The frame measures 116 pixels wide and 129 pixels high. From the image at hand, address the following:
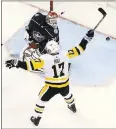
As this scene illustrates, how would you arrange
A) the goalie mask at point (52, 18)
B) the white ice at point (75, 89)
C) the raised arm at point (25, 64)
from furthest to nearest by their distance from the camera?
the white ice at point (75, 89) < the goalie mask at point (52, 18) < the raised arm at point (25, 64)

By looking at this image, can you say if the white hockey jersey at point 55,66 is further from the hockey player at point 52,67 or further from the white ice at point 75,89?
the white ice at point 75,89

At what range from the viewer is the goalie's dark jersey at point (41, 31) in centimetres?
285

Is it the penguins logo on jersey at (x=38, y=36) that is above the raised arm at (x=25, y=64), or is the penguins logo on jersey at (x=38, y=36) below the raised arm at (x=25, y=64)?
above

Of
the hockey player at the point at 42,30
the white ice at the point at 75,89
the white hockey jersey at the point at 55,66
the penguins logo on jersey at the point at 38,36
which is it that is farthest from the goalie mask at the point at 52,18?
the white ice at the point at 75,89

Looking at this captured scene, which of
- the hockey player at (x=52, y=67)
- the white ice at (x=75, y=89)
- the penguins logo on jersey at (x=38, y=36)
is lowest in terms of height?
the white ice at (x=75, y=89)

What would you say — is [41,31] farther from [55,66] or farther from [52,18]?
[55,66]

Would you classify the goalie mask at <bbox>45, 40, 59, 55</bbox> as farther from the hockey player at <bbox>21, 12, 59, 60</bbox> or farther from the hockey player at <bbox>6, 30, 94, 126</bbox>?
the hockey player at <bbox>21, 12, 59, 60</bbox>

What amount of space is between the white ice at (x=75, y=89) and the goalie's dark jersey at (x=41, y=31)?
1.88 feet

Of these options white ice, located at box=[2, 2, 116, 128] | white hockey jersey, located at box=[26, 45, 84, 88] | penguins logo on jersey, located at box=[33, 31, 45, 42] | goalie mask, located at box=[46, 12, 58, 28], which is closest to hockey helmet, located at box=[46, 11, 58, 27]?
goalie mask, located at box=[46, 12, 58, 28]

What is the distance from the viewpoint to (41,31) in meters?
2.85

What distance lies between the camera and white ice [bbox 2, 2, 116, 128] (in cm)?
311

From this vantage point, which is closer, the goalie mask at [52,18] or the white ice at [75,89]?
the goalie mask at [52,18]

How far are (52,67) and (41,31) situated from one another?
290mm

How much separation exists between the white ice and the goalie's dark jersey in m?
0.57
